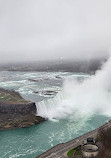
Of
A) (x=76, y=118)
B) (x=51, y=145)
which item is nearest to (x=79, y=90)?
(x=76, y=118)

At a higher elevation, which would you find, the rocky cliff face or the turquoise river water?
the rocky cliff face

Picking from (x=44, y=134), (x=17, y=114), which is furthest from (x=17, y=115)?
(x=44, y=134)

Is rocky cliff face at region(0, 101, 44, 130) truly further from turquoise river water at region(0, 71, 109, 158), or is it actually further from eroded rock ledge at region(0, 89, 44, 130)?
turquoise river water at region(0, 71, 109, 158)

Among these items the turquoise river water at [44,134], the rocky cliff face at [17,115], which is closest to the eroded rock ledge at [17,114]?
the rocky cliff face at [17,115]

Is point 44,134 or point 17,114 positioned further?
point 17,114

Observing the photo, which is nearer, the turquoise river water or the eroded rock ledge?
the turquoise river water

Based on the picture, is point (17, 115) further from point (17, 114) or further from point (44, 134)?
point (44, 134)

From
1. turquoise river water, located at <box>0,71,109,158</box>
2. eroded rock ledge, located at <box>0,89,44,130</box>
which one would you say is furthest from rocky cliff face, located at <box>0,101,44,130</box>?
turquoise river water, located at <box>0,71,109,158</box>
